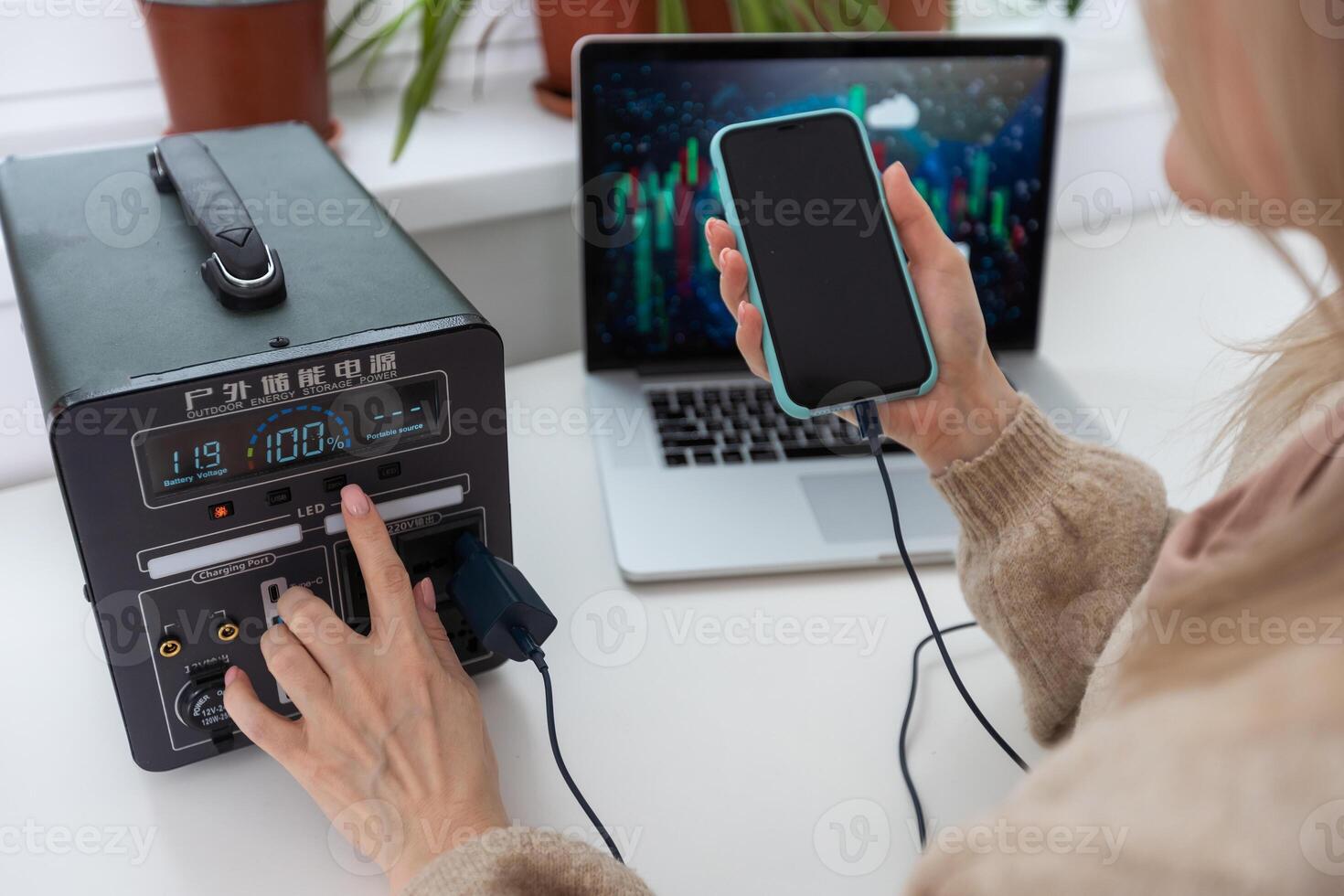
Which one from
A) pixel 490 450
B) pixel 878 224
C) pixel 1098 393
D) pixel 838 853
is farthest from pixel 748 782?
pixel 1098 393

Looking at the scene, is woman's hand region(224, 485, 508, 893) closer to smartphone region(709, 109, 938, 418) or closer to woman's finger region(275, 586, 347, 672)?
woman's finger region(275, 586, 347, 672)

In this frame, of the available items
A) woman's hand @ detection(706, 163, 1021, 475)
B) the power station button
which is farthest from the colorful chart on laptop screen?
Answer: the power station button

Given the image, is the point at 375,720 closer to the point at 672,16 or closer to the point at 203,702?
the point at 203,702

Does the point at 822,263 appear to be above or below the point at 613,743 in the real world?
above

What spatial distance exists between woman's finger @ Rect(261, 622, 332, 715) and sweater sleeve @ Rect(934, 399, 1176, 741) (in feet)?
1.15

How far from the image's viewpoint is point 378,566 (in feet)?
1.63

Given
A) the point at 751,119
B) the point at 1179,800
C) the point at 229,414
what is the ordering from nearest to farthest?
1. the point at 1179,800
2. the point at 229,414
3. the point at 751,119

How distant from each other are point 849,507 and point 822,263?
0.60 feet

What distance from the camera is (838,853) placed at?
51cm

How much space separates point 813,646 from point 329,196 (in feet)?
1.27

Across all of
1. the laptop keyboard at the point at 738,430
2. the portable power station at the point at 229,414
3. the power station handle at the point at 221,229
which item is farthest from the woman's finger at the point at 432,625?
the laptop keyboard at the point at 738,430

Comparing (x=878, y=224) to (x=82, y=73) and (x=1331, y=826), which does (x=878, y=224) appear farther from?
(x=82, y=73)

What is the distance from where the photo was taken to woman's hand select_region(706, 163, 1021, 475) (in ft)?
2.02

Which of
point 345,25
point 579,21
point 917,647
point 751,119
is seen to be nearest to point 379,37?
point 345,25
